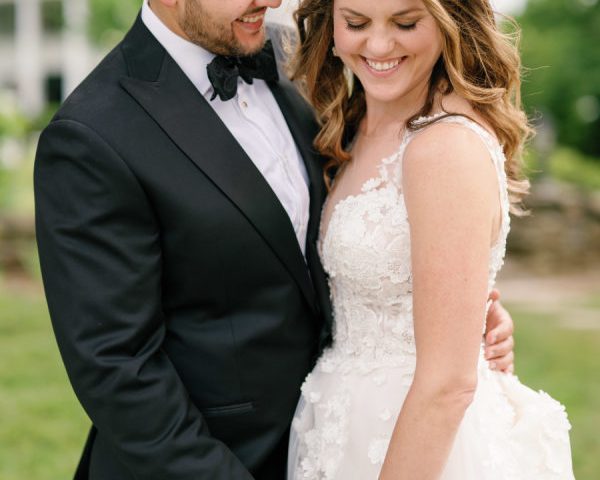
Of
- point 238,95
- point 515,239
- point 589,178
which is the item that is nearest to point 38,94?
point 589,178

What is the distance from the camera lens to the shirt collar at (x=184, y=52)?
7.93 feet

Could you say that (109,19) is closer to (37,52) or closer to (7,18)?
(37,52)

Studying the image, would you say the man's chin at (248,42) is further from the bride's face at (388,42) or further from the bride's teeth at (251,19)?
the bride's face at (388,42)

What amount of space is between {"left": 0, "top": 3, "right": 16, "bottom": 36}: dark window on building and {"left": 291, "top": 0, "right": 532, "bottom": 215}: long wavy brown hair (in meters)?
35.2

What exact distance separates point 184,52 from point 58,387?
13.7 ft

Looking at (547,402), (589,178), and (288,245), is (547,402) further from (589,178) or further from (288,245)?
(589,178)

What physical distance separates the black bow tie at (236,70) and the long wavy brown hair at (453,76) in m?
0.15

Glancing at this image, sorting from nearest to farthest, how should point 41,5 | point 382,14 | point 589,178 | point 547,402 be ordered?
point 382,14 → point 547,402 → point 589,178 → point 41,5

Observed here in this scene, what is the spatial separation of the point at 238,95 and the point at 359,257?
2.08 ft

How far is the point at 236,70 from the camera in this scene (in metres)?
2.45

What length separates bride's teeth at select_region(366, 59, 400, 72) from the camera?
7.54ft

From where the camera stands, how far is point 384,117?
2547 millimetres

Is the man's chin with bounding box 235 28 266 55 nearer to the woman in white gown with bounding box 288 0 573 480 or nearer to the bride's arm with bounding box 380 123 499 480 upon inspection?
the woman in white gown with bounding box 288 0 573 480

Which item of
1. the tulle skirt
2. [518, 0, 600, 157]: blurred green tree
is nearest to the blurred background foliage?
the tulle skirt
